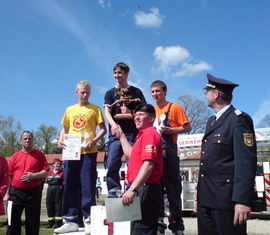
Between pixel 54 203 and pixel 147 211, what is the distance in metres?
8.06

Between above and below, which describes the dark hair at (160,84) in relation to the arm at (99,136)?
above

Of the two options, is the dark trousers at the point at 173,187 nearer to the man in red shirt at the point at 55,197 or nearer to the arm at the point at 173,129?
the arm at the point at 173,129

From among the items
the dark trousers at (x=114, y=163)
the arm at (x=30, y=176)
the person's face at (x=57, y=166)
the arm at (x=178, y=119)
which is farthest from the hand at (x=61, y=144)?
the person's face at (x=57, y=166)

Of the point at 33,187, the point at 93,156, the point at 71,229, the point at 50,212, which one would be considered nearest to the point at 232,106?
the point at 93,156

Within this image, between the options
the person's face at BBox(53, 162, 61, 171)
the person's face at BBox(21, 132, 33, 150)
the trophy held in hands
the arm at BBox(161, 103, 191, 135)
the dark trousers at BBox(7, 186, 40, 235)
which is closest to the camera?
the arm at BBox(161, 103, 191, 135)

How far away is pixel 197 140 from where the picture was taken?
1513cm

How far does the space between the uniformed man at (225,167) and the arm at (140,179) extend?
0.55 m

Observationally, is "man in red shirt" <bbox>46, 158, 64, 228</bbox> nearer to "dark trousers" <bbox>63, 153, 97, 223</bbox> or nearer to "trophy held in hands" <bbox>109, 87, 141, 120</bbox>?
"dark trousers" <bbox>63, 153, 97, 223</bbox>

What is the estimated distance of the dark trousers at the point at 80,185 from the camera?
16.1 ft

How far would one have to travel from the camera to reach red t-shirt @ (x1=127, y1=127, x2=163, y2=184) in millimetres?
3465

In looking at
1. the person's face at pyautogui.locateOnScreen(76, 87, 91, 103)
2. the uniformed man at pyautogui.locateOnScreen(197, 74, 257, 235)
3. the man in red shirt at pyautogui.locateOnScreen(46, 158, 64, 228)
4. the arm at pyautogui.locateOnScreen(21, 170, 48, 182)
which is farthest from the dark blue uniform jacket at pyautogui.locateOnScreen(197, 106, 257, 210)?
the man in red shirt at pyautogui.locateOnScreen(46, 158, 64, 228)

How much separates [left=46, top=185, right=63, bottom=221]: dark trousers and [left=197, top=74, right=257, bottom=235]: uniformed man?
8082 mm

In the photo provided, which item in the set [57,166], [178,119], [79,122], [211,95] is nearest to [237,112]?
[211,95]

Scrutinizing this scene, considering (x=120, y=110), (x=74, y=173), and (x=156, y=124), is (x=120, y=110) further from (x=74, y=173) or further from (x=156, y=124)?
(x=74, y=173)
